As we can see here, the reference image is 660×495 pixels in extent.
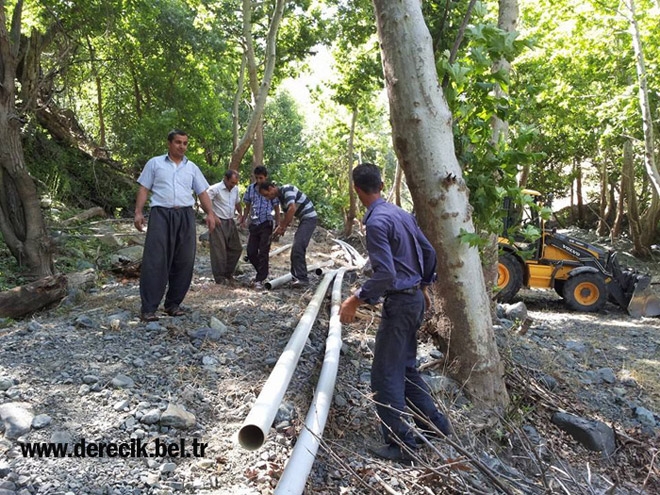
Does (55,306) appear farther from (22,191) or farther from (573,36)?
(573,36)

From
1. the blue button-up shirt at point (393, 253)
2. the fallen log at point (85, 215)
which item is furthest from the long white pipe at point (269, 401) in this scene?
the fallen log at point (85, 215)

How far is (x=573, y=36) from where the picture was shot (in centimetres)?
A: 1361

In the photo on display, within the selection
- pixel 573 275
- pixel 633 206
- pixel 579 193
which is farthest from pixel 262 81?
pixel 579 193

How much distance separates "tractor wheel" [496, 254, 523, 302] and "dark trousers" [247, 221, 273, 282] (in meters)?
4.77

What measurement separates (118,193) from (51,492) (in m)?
12.2

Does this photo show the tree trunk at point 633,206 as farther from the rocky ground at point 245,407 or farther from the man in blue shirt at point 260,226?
the man in blue shirt at point 260,226

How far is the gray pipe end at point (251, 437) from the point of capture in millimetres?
2672

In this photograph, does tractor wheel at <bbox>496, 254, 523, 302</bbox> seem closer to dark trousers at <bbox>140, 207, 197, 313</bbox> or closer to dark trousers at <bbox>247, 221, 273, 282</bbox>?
dark trousers at <bbox>247, 221, 273, 282</bbox>

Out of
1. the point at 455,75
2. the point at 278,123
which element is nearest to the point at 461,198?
the point at 455,75

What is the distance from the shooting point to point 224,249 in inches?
293

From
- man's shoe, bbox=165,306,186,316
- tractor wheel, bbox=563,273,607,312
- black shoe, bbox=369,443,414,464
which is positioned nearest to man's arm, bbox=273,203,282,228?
man's shoe, bbox=165,306,186,316

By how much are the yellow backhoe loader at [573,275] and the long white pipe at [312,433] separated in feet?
20.9

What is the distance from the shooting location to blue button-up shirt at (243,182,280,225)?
7.84 m

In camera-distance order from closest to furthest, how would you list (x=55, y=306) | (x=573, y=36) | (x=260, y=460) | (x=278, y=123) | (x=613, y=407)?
(x=260, y=460), (x=613, y=407), (x=55, y=306), (x=573, y=36), (x=278, y=123)
